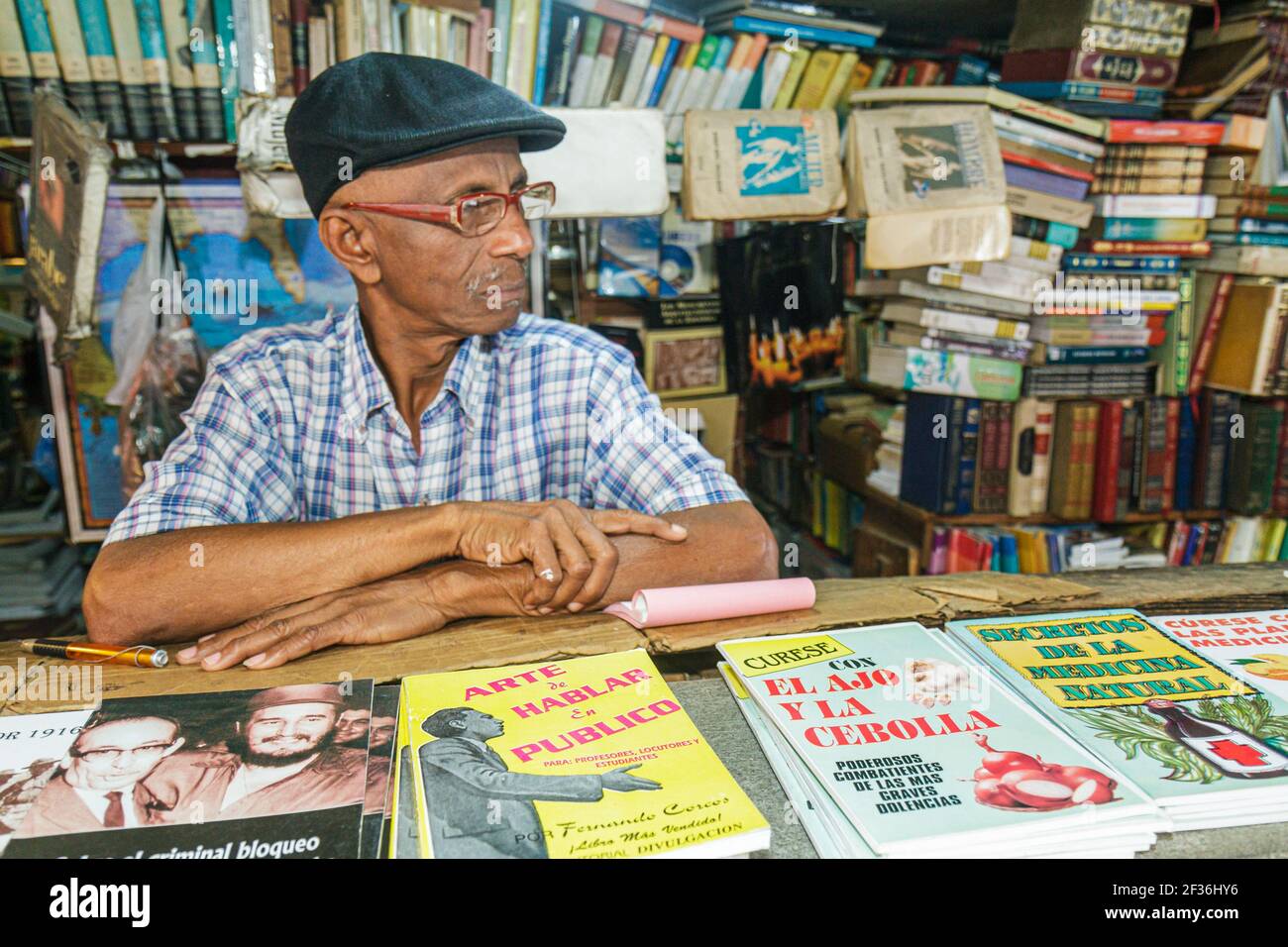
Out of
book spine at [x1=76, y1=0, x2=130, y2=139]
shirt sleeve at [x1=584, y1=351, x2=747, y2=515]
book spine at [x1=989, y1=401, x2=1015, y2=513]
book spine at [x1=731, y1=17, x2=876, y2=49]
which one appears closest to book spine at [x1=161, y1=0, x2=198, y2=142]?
book spine at [x1=76, y1=0, x2=130, y2=139]

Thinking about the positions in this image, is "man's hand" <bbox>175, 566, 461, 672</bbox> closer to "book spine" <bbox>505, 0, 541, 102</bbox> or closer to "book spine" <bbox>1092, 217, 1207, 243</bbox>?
"book spine" <bbox>505, 0, 541, 102</bbox>

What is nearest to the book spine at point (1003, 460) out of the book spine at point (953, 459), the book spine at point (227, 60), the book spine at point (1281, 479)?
the book spine at point (953, 459)

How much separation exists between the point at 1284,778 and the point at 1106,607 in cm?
45

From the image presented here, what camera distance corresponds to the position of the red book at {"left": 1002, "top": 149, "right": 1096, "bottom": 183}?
2641 millimetres

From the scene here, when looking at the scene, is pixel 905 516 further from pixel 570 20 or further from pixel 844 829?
pixel 844 829

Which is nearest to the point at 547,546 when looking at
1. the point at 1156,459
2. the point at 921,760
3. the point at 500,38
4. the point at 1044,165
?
the point at 921,760

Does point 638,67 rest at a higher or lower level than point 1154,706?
higher

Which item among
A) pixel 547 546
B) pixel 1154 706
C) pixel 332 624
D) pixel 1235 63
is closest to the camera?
pixel 1154 706

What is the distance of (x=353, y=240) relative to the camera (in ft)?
4.95

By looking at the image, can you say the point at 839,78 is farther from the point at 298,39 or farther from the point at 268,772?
the point at 268,772

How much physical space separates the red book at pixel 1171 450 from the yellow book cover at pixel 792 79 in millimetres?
1669

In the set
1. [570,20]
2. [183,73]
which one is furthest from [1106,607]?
[183,73]

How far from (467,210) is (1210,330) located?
8.78 feet

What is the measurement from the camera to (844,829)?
2.10 feet
